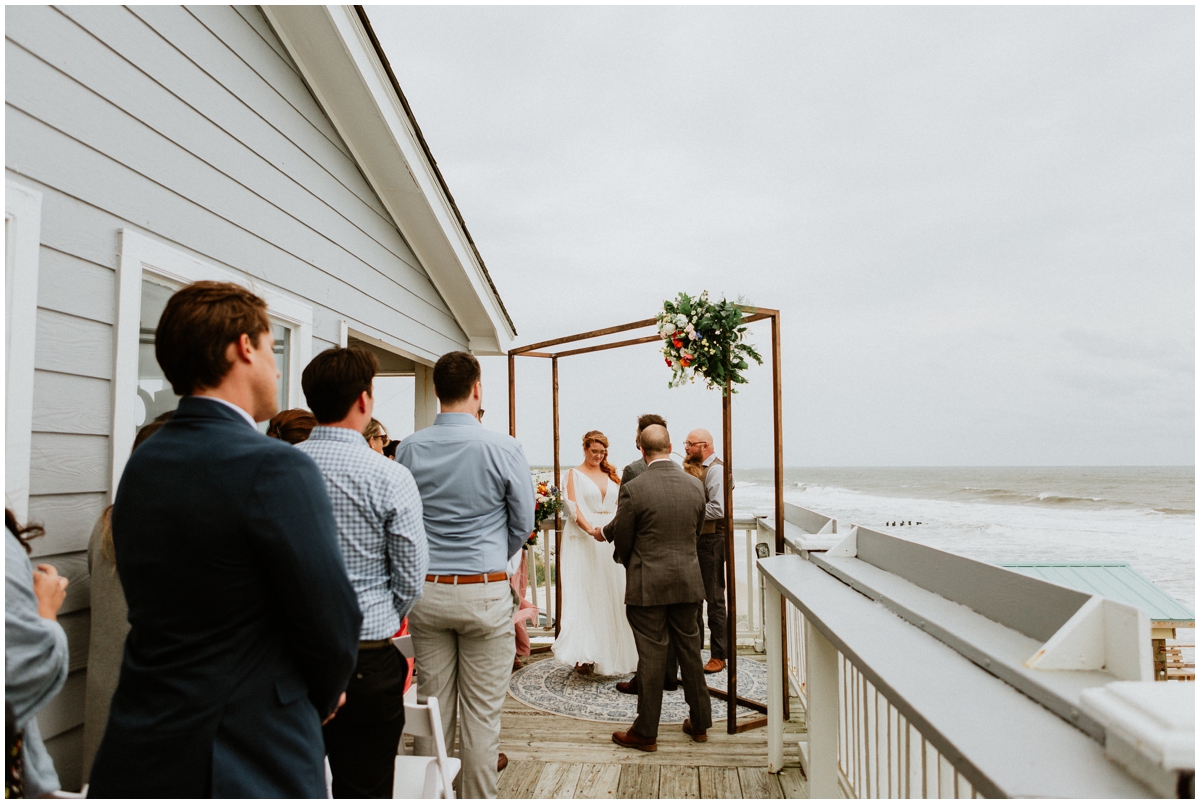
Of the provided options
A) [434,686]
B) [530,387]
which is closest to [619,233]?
[530,387]

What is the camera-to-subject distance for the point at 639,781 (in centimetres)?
351

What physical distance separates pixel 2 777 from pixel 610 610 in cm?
408

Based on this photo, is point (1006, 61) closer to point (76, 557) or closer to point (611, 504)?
point (611, 504)

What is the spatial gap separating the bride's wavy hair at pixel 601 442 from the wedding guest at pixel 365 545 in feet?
10.8

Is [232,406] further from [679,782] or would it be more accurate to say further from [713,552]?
[713,552]

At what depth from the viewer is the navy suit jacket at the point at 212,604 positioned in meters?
1.21

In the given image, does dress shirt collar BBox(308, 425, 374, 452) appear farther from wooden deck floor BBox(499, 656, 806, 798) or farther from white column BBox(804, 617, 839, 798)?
wooden deck floor BBox(499, 656, 806, 798)

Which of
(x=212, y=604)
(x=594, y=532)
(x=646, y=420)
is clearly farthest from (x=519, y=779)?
(x=212, y=604)

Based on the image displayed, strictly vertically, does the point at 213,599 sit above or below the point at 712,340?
below

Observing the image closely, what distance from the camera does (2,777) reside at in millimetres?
1395

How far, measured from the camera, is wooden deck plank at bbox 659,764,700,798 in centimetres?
338

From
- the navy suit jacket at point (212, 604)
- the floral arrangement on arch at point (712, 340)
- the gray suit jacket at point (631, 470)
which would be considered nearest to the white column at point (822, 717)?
the floral arrangement on arch at point (712, 340)

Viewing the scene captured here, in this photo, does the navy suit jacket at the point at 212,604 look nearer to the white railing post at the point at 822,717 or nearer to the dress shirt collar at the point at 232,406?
the dress shirt collar at the point at 232,406

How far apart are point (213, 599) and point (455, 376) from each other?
1755 millimetres
